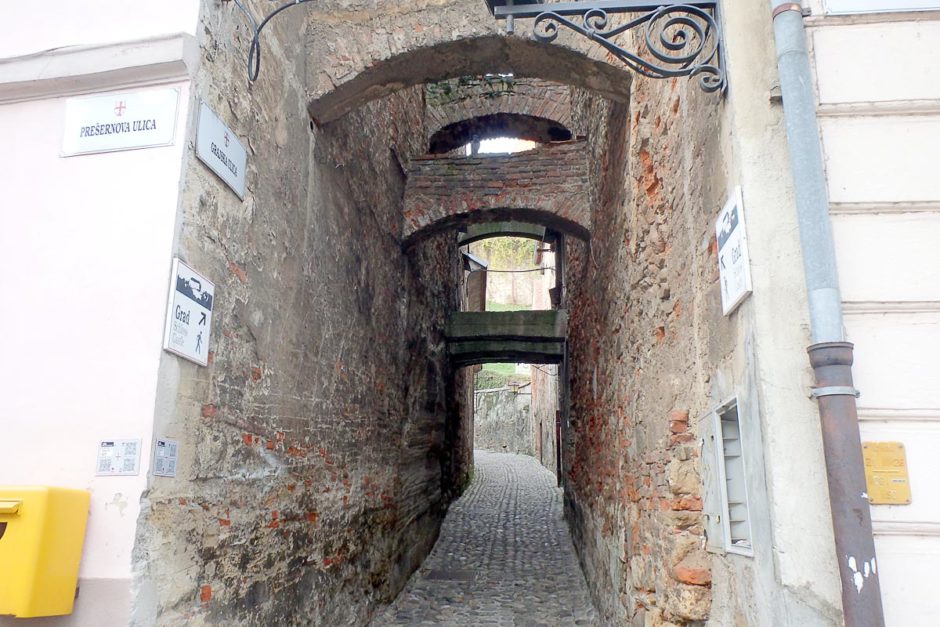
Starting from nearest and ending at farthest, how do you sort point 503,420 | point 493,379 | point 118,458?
point 118,458, point 503,420, point 493,379

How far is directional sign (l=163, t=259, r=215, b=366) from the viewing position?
8.45 feet

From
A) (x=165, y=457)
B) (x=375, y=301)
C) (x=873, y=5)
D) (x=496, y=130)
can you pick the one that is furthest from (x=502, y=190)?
(x=165, y=457)

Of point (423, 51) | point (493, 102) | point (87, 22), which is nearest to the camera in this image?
point (87, 22)

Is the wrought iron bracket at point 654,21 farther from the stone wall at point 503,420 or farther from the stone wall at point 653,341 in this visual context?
the stone wall at point 503,420

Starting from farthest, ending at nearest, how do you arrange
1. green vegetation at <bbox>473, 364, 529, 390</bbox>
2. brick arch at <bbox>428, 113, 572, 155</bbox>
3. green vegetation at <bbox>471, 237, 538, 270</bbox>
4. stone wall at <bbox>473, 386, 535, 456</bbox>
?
green vegetation at <bbox>471, 237, 538, 270</bbox> < green vegetation at <bbox>473, 364, 529, 390</bbox> < stone wall at <bbox>473, 386, 535, 456</bbox> < brick arch at <bbox>428, 113, 572, 155</bbox>

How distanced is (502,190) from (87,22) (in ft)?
14.9

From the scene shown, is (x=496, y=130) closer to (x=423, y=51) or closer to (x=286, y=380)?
(x=423, y=51)

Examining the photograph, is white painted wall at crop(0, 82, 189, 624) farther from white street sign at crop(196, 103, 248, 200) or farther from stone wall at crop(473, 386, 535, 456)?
stone wall at crop(473, 386, 535, 456)

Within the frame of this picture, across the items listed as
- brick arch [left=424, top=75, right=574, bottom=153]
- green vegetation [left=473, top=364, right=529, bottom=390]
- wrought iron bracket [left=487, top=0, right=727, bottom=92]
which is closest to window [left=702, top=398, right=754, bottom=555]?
wrought iron bracket [left=487, top=0, right=727, bottom=92]

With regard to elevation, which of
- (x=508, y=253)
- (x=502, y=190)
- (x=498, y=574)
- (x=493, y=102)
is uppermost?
(x=508, y=253)

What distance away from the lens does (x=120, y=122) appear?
2.78 m

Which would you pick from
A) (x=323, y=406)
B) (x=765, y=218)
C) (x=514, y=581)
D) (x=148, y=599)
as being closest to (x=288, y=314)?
(x=323, y=406)

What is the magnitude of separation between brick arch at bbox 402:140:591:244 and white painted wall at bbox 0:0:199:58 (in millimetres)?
4219

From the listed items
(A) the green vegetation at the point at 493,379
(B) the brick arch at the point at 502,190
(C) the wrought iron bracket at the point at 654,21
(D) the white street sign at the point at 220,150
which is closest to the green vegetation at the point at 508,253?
(A) the green vegetation at the point at 493,379
